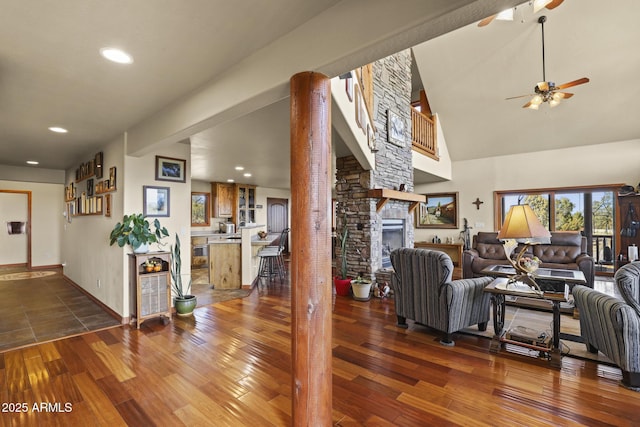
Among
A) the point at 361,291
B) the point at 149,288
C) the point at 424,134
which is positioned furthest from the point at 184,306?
the point at 424,134

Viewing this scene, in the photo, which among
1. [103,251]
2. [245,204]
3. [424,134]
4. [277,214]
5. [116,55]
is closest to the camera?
[116,55]

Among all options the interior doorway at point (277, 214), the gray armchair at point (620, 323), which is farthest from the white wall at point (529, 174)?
the gray armchair at point (620, 323)

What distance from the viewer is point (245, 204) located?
8.98 m

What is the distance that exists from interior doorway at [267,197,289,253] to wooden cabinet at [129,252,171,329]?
6036 millimetres

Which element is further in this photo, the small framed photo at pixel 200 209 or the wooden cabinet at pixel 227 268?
the small framed photo at pixel 200 209

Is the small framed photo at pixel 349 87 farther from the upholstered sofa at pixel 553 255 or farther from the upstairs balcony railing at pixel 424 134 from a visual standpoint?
the upholstered sofa at pixel 553 255

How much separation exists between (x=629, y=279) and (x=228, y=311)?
4.05 meters

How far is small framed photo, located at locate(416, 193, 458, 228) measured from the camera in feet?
25.7

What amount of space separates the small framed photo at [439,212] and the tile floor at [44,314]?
7243mm

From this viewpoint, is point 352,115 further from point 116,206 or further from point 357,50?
point 116,206

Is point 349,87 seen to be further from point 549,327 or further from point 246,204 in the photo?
point 246,204

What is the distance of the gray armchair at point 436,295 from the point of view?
2918 millimetres

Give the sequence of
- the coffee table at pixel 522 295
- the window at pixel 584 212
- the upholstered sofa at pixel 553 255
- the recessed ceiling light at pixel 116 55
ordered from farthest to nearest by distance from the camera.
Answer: the window at pixel 584 212 < the upholstered sofa at pixel 553 255 < the coffee table at pixel 522 295 < the recessed ceiling light at pixel 116 55

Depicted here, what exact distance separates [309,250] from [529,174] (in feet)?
23.7
